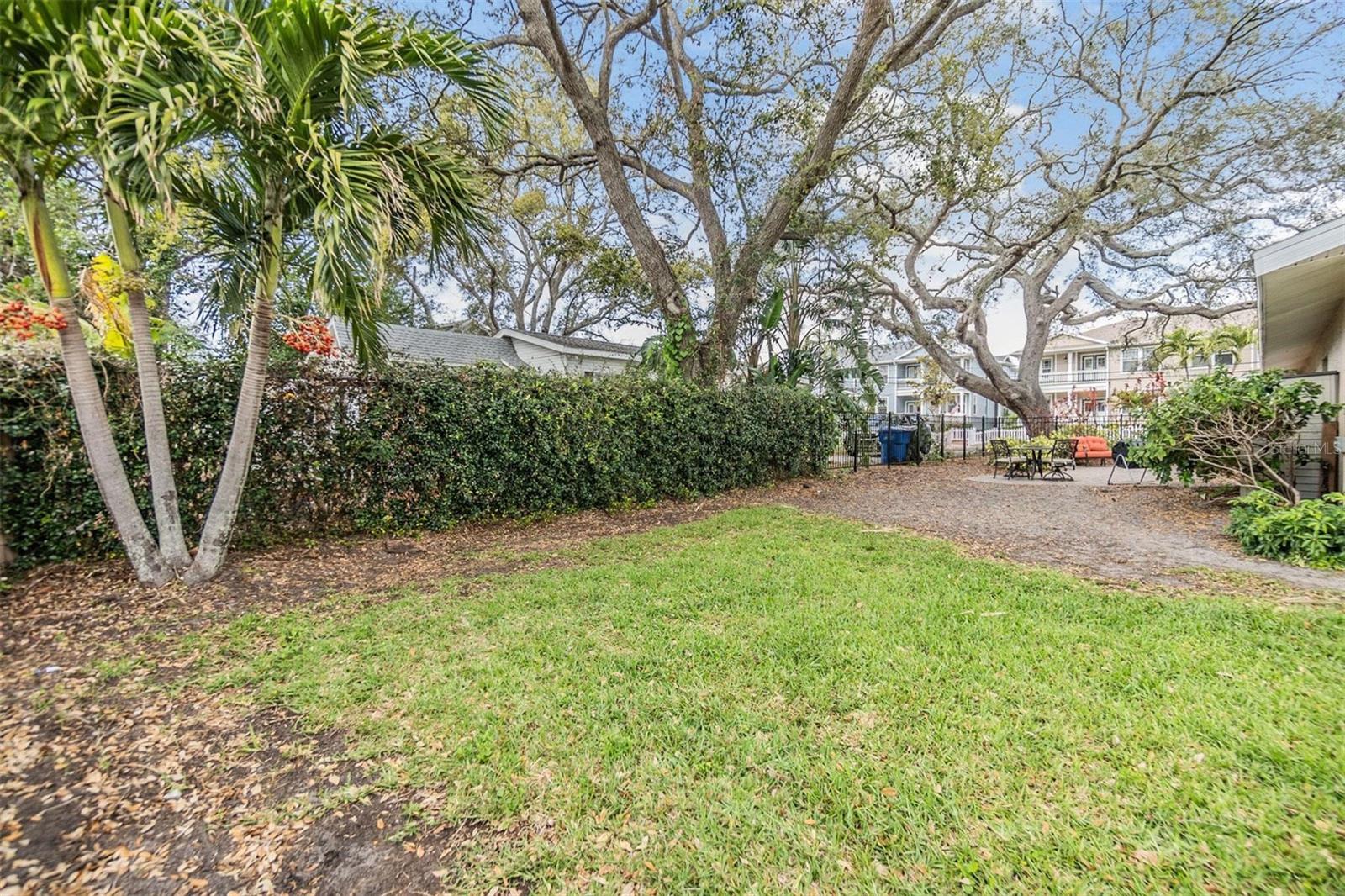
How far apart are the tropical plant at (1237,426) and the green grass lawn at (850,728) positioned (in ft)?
14.2

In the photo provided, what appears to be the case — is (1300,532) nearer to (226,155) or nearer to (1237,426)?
(1237,426)

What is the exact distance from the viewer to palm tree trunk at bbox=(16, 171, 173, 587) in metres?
3.81

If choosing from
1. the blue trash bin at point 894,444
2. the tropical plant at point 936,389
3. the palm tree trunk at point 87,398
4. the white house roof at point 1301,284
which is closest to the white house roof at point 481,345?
the blue trash bin at point 894,444

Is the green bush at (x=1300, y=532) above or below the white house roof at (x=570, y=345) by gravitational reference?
below

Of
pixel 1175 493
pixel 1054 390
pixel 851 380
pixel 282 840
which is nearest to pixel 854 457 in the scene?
pixel 851 380

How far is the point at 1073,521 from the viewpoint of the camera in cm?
727

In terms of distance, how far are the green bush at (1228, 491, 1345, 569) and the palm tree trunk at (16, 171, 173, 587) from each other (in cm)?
997

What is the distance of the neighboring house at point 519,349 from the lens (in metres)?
15.9

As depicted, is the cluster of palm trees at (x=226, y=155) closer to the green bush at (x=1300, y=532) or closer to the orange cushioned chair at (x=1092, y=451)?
the green bush at (x=1300, y=532)

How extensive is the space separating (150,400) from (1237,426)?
11681mm

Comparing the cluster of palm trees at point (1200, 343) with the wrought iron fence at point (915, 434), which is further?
the cluster of palm trees at point (1200, 343)

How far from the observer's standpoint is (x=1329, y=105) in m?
11.3

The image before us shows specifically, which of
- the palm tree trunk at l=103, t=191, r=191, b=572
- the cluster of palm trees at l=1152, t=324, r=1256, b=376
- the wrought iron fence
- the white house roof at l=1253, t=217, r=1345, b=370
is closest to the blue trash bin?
the wrought iron fence

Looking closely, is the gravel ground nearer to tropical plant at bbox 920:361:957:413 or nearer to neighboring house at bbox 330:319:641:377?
neighboring house at bbox 330:319:641:377
